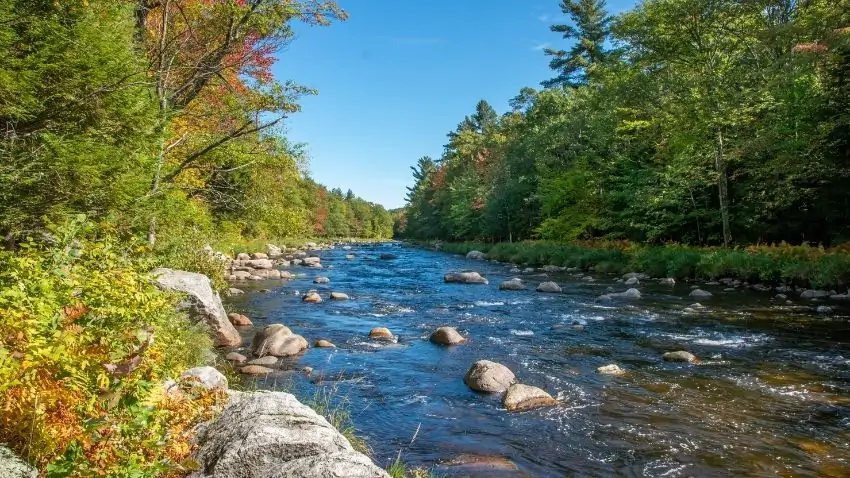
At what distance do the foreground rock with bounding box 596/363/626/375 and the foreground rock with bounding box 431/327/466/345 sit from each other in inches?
122

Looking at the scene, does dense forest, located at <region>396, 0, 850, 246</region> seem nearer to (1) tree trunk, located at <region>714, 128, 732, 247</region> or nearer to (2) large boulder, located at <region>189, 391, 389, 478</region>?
(1) tree trunk, located at <region>714, 128, 732, 247</region>

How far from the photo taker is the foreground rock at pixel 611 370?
8461mm

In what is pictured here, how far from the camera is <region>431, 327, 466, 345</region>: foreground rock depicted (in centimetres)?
1074

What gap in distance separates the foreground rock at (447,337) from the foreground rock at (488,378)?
2524mm

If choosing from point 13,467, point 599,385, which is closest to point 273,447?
point 13,467

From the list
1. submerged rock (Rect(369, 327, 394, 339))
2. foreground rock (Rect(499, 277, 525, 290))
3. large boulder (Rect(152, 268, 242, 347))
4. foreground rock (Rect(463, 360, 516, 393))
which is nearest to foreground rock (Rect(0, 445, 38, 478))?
foreground rock (Rect(463, 360, 516, 393))

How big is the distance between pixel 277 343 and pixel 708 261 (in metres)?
17.1

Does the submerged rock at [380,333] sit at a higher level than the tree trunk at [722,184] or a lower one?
lower

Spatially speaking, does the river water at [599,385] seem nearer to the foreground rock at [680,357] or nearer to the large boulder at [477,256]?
the foreground rock at [680,357]

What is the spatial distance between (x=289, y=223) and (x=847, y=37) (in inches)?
588

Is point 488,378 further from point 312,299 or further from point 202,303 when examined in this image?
point 312,299

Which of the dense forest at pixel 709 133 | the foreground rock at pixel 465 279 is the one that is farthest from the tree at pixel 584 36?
the foreground rock at pixel 465 279

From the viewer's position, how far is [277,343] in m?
9.56

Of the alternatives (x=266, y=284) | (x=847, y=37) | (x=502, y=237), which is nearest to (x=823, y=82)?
(x=847, y=37)
